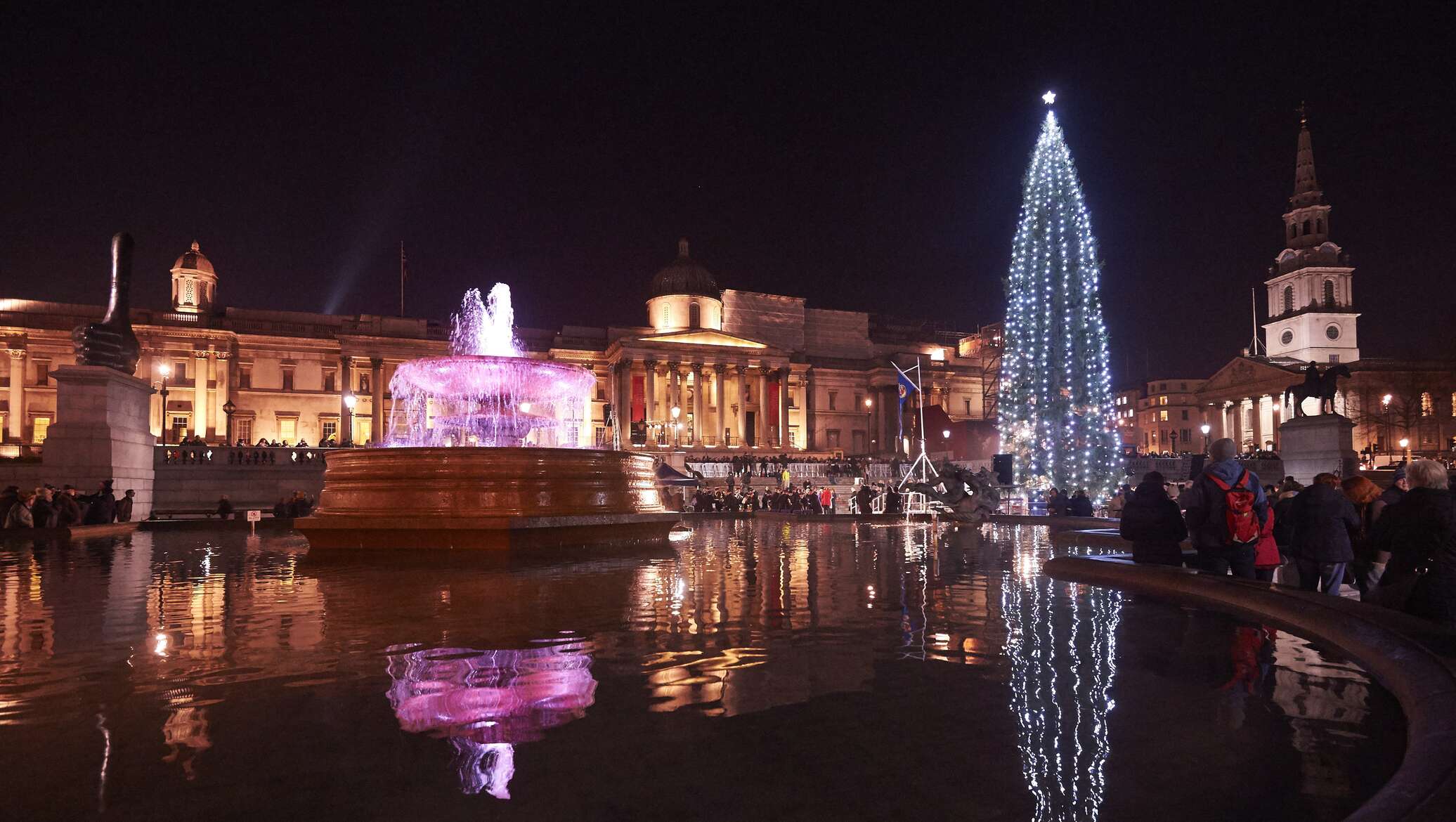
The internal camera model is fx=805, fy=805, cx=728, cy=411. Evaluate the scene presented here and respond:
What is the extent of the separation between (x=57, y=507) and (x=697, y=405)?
38.2 meters

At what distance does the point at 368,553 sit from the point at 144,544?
5.69 m

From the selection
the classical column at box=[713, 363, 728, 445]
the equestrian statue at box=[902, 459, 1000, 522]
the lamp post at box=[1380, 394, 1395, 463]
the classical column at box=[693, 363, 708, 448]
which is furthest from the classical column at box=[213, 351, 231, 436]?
the lamp post at box=[1380, 394, 1395, 463]

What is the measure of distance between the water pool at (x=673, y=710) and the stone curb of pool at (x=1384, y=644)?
149 millimetres

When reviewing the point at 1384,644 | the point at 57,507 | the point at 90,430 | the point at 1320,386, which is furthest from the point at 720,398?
the point at 1384,644

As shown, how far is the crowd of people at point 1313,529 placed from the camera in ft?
15.6

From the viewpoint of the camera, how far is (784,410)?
53.2 meters

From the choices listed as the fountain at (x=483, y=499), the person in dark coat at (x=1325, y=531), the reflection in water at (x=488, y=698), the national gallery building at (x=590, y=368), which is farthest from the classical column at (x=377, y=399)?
the person in dark coat at (x=1325, y=531)

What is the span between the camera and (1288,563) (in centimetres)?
871

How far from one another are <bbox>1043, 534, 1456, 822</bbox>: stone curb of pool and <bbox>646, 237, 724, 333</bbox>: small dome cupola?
156ft

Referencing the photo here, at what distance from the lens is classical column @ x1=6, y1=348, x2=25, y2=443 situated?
43.8 meters

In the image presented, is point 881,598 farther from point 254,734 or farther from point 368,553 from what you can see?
point 368,553

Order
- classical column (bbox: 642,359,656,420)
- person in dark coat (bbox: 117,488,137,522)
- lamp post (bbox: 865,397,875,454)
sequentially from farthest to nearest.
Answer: lamp post (bbox: 865,397,875,454) → classical column (bbox: 642,359,656,420) → person in dark coat (bbox: 117,488,137,522)

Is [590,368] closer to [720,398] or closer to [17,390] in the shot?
[720,398]

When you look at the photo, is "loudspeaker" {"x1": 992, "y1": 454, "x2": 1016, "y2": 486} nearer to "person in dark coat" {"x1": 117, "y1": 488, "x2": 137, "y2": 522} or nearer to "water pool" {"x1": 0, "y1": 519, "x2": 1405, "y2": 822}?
"water pool" {"x1": 0, "y1": 519, "x2": 1405, "y2": 822}
